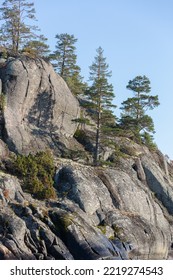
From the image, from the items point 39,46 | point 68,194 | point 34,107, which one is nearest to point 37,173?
point 68,194

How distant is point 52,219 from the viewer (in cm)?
3653

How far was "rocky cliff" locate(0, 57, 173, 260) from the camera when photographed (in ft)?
112

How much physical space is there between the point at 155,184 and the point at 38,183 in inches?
671

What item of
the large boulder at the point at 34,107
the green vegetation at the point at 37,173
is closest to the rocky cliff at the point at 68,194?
the large boulder at the point at 34,107

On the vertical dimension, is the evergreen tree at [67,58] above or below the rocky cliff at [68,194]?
above

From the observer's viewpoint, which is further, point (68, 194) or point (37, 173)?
point (37, 173)

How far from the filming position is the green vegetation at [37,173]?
40062 mm

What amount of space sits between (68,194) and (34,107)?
11585mm

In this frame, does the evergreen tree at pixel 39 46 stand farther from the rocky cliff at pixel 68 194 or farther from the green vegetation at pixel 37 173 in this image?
the green vegetation at pixel 37 173

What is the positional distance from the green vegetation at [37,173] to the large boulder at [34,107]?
8.76 ft

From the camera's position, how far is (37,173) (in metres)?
42.3

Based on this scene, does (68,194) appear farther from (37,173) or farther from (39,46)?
(39,46)

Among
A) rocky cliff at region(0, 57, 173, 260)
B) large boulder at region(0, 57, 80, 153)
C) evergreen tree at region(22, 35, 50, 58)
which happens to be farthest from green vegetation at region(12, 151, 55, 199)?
evergreen tree at region(22, 35, 50, 58)
